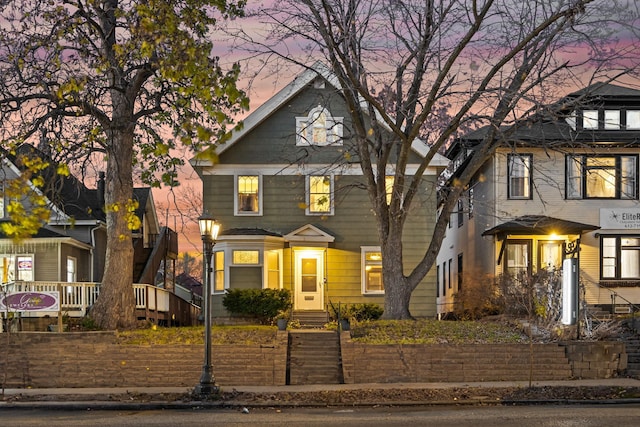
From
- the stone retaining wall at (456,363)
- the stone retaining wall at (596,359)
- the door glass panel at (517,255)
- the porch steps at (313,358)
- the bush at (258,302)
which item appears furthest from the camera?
the door glass panel at (517,255)

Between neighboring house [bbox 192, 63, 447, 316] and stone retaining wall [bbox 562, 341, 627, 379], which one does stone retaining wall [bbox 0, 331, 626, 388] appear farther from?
neighboring house [bbox 192, 63, 447, 316]

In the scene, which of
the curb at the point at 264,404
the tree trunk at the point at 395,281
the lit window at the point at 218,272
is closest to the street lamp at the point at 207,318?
the curb at the point at 264,404

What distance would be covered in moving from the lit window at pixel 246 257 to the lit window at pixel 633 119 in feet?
48.0

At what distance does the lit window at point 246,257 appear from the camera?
3322 cm

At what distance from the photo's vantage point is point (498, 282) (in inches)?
1287

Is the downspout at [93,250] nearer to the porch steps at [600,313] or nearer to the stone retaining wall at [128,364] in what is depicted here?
the stone retaining wall at [128,364]

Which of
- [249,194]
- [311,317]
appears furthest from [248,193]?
[311,317]

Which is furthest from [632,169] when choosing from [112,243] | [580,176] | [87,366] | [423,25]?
[87,366]

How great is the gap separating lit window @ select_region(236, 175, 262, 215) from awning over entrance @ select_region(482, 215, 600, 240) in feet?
28.1

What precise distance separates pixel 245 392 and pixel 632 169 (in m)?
20.0

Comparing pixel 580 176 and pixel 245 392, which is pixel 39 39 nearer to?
pixel 245 392

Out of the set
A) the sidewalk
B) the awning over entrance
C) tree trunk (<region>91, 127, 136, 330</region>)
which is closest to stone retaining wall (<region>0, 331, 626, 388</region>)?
the sidewalk

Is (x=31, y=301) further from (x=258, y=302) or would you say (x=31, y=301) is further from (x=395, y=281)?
(x=395, y=281)

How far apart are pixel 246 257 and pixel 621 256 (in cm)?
1369
